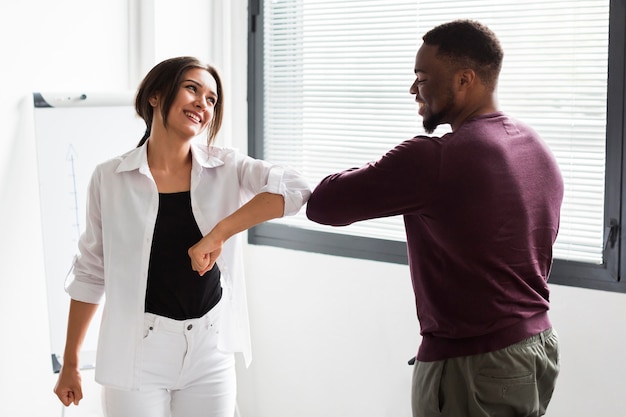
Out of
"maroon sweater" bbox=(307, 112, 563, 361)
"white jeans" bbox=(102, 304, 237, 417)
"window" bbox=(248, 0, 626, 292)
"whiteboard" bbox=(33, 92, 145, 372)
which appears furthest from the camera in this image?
"whiteboard" bbox=(33, 92, 145, 372)

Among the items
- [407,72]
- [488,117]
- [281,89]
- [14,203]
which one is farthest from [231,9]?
[488,117]

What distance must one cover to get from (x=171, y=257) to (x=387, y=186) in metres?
0.57

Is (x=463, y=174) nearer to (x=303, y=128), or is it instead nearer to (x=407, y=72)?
(x=407, y=72)

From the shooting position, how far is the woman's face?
1983 mm

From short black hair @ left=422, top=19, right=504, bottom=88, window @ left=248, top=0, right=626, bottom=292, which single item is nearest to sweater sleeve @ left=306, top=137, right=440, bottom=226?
short black hair @ left=422, top=19, right=504, bottom=88

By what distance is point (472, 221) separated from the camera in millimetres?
1656

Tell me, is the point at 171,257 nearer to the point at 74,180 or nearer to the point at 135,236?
the point at 135,236

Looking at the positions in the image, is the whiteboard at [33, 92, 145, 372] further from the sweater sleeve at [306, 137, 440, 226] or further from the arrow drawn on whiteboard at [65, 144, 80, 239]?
the sweater sleeve at [306, 137, 440, 226]

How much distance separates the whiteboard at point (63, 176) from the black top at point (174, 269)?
1.00 meters

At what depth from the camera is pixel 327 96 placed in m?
3.41

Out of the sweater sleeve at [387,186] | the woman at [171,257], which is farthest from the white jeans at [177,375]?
the sweater sleeve at [387,186]

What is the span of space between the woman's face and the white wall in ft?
3.40

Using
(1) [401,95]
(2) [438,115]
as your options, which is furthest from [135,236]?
(1) [401,95]

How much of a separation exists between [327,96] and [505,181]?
182cm
